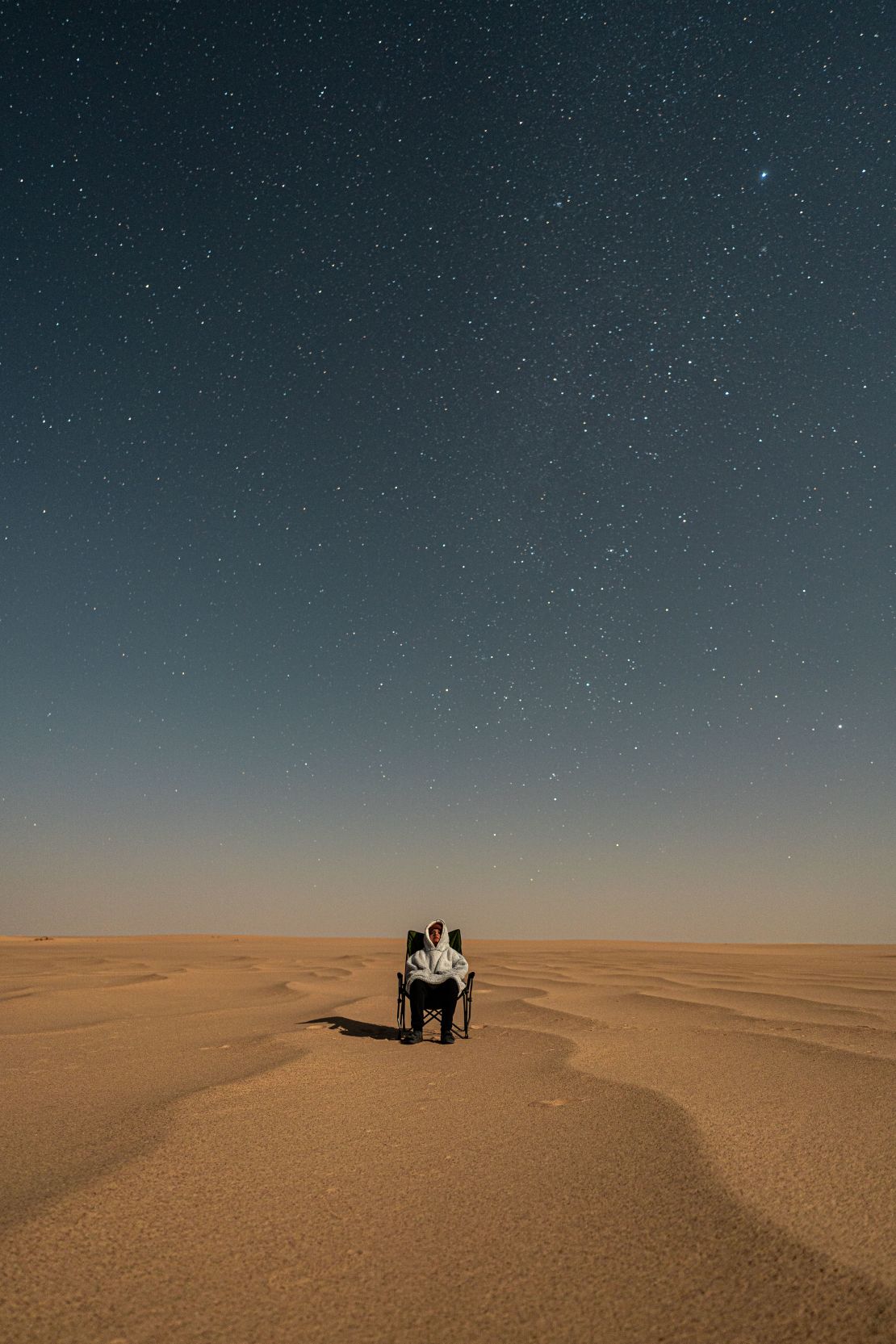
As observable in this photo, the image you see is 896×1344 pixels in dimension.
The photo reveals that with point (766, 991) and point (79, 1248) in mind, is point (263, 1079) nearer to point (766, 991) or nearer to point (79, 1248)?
point (79, 1248)

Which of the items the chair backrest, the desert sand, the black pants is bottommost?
the desert sand

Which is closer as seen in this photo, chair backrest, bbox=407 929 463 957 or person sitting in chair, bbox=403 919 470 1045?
person sitting in chair, bbox=403 919 470 1045

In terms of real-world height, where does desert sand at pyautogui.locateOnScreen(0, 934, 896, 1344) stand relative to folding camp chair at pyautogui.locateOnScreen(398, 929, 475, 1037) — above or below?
below

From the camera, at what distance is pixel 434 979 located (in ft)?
24.2

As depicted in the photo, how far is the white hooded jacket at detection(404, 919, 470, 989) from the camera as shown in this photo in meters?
7.39

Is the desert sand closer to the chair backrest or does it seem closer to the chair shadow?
the chair shadow

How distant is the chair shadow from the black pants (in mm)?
476

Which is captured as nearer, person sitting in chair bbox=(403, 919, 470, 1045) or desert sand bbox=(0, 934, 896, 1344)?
desert sand bbox=(0, 934, 896, 1344)

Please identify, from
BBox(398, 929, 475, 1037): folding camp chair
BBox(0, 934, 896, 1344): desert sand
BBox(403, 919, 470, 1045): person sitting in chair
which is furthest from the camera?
BBox(398, 929, 475, 1037): folding camp chair

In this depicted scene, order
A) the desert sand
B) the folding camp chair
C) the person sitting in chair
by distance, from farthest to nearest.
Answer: the folding camp chair
the person sitting in chair
the desert sand

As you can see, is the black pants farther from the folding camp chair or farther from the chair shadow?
the chair shadow

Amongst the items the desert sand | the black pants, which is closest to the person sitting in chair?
the black pants

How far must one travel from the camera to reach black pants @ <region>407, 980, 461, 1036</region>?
7.16m

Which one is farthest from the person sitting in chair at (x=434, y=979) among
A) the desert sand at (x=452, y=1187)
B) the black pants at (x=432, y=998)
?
the desert sand at (x=452, y=1187)
